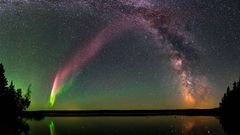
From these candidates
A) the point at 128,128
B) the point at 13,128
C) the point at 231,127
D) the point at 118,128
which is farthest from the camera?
the point at 128,128

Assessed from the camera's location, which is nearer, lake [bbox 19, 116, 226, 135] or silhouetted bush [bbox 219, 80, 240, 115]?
lake [bbox 19, 116, 226, 135]

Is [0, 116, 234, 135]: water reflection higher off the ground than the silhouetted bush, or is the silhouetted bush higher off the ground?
the silhouetted bush

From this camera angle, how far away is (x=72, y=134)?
50969 mm

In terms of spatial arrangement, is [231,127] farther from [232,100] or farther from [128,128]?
[232,100]

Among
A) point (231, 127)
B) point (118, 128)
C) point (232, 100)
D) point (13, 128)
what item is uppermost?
point (232, 100)

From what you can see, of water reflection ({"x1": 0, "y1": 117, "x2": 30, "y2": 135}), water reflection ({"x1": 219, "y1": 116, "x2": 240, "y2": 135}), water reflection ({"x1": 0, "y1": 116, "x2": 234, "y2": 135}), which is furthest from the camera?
water reflection ({"x1": 0, "y1": 116, "x2": 234, "y2": 135})

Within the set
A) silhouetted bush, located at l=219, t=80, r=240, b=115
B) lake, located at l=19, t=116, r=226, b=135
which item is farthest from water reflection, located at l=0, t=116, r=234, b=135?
silhouetted bush, located at l=219, t=80, r=240, b=115

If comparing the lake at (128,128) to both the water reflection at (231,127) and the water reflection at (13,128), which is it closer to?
the water reflection at (231,127)

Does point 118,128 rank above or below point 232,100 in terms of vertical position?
below

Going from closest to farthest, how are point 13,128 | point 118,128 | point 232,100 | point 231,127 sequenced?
point 13,128 → point 231,127 → point 118,128 → point 232,100

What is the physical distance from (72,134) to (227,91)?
396 feet

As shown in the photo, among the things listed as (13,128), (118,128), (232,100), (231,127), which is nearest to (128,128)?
(118,128)

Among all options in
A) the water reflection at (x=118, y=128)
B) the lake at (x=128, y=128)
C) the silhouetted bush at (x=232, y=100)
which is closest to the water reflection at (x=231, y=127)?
the water reflection at (x=118, y=128)

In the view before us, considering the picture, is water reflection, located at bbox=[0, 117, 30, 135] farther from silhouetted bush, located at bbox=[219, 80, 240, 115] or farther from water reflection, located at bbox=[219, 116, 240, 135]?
silhouetted bush, located at bbox=[219, 80, 240, 115]
